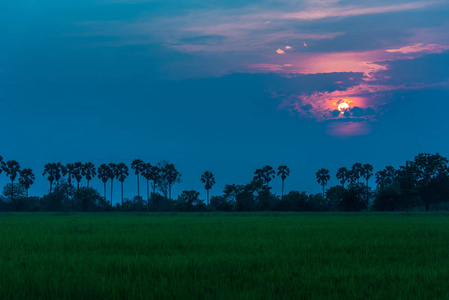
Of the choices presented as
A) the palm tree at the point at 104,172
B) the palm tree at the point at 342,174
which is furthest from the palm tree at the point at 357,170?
the palm tree at the point at 104,172

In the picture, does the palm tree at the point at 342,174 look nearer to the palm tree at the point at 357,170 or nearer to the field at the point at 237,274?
the palm tree at the point at 357,170

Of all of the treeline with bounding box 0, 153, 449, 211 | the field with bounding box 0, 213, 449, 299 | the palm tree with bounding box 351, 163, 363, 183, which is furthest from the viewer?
the palm tree with bounding box 351, 163, 363, 183

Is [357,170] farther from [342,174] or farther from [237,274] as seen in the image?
[237,274]

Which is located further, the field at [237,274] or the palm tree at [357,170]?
the palm tree at [357,170]

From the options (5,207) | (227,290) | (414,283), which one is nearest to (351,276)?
(414,283)

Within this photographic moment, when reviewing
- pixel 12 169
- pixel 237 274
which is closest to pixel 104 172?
pixel 12 169

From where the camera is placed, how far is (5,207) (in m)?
98.8

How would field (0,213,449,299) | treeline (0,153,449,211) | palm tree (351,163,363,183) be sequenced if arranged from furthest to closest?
palm tree (351,163,363,183)
treeline (0,153,449,211)
field (0,213,449,299)

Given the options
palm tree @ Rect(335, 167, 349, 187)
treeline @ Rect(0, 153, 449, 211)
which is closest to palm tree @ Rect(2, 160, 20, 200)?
treeline @ Rect(0, 153, 449, 211)

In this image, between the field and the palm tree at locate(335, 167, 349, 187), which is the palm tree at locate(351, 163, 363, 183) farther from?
the field

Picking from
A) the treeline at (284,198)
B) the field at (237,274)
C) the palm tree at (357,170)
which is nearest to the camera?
the field at (237,274)

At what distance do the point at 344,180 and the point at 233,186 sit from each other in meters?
62.8

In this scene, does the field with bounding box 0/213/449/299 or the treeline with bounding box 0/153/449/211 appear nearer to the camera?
the field with bounding box 0/213/449/299

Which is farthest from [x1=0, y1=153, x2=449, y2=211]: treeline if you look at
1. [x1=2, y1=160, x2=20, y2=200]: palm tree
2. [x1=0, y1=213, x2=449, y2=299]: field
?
[x1=0, y1=213, x2=449, y2=299]: field
